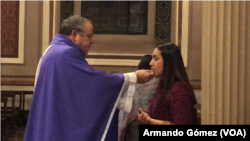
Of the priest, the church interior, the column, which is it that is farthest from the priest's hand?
the church interior

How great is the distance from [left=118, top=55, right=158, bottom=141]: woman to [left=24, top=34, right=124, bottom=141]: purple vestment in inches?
4.8

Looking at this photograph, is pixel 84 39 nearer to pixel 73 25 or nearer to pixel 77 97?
pixel 73 25

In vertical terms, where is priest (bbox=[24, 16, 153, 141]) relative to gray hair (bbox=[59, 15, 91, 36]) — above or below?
below

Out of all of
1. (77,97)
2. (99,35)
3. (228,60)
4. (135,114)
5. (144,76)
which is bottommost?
(135,114)

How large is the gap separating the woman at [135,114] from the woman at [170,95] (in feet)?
0.29

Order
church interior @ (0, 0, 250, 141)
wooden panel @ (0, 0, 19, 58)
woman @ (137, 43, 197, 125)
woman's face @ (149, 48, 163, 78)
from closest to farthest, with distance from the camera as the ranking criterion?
woman @ (137, 43, 197, 125) < woman's face @ (149, 48, 163, 78) < church interior @ (0, 0, 250, 141) < wooden panel @ (0, 0, 19, 58)

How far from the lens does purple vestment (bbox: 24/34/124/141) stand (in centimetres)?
194

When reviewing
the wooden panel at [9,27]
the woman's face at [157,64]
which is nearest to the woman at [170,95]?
the woman's face at [157,64]

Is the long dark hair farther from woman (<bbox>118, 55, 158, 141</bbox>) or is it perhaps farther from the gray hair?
the gray hair

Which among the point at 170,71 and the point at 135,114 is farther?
the point at 135,114

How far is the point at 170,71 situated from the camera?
1889 millimetres

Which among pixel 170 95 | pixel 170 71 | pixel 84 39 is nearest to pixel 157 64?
pixel 170 71

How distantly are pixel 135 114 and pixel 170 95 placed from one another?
0.34m

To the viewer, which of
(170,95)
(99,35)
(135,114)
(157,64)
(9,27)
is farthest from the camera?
(99,35)
